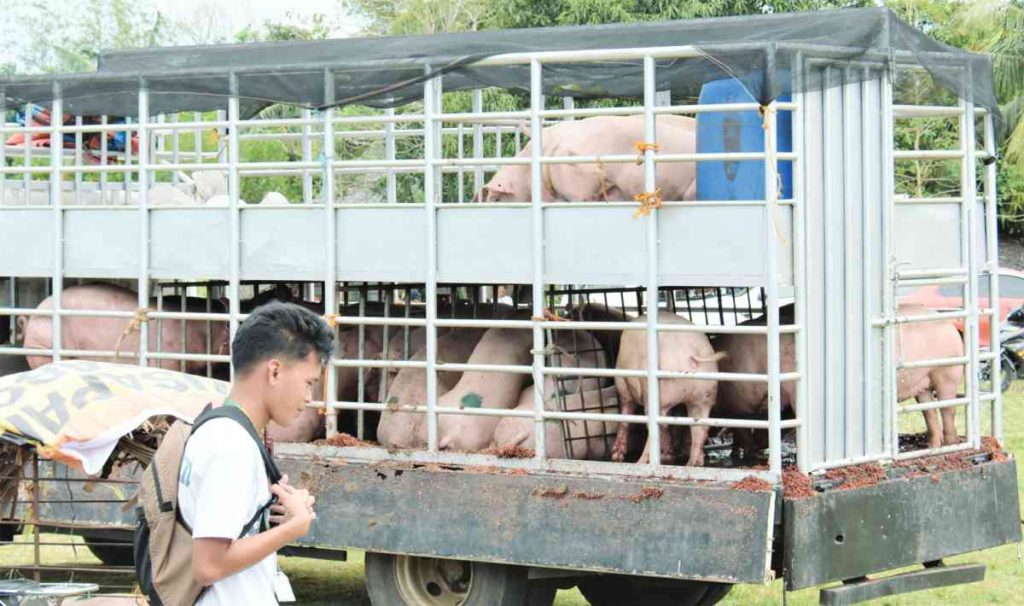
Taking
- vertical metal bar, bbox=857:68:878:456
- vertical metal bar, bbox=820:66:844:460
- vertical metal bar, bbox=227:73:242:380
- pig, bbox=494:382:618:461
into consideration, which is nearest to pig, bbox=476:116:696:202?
vertical metal bar, bbox=820:66:844:460

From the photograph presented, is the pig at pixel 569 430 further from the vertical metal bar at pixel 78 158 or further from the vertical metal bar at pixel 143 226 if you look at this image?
the vertical metal bar at pixel 78 158

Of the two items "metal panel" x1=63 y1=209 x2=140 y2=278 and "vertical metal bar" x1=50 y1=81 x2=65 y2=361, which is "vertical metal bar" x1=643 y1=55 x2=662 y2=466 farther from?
"vertical metal bar" x1=50 y1=81 x2=65 y2=361

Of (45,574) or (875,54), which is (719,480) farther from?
(45,574)

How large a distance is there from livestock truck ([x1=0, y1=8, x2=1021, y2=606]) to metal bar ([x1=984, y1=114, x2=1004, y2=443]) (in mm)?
22

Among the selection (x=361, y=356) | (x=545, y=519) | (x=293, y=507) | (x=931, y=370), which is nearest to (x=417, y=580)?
(x=545, y=519)

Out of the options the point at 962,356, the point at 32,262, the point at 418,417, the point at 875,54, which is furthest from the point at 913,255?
the point at 32,262

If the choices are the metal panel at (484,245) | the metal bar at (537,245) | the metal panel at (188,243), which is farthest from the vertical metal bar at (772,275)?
the metal panel at (188,243)

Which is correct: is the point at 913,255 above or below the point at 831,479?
above

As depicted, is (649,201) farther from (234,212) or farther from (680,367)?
(234,212)

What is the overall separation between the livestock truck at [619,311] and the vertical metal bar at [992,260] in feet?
0.07

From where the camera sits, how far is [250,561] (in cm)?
385

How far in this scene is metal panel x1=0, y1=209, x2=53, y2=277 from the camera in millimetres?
8938

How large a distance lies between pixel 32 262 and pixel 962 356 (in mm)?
5231

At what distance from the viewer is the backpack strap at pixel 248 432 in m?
3.92
